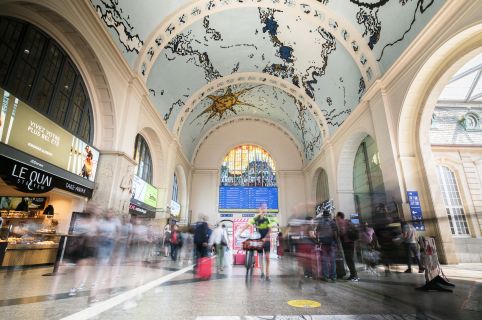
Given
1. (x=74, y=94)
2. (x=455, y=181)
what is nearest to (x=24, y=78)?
(x=74, y=94)

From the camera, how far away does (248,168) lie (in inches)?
792

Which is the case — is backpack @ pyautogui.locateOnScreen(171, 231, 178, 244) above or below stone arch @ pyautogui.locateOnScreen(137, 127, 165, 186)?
below

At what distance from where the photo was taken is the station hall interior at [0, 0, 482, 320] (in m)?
3.44

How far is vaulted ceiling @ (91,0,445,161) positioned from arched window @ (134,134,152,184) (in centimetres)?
184

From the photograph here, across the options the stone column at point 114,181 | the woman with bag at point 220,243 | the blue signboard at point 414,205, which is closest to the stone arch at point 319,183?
the blue signboard at point 414,205

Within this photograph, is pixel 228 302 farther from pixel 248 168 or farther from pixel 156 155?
pixel 248 168

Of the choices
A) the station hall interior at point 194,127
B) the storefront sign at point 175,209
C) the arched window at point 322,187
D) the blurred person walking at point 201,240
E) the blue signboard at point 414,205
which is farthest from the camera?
the arched window at point 322,187

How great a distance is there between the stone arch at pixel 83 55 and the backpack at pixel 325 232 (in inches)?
274

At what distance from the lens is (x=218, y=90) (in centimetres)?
1591

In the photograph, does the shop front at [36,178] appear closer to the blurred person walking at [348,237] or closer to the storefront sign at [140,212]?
the storefront sign at [140,212]

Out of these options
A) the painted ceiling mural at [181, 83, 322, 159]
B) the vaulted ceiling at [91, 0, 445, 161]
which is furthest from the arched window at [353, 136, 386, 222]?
the painted ceiling mural at [181, 83, 322, 159]

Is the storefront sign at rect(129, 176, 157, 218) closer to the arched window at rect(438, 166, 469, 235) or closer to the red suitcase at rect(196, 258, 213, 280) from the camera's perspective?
the red suitcase at rect(196, 258, 213, 280)

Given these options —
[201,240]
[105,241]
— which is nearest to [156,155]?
[201,240]

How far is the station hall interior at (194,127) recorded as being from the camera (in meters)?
3.44
